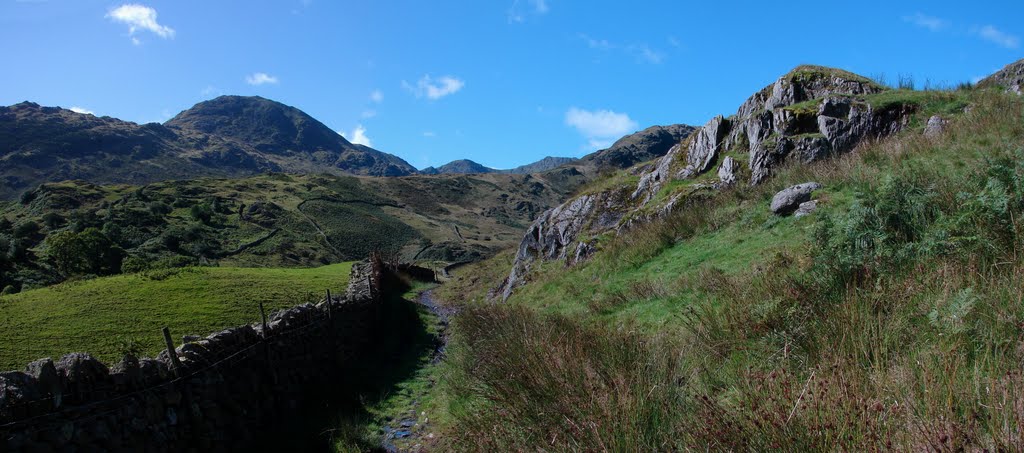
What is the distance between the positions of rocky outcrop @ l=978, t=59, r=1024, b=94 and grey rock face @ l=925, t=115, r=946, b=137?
328cm

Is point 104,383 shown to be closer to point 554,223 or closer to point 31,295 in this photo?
point 31,295

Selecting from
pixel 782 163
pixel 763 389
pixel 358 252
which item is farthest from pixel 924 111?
pixel 358 252

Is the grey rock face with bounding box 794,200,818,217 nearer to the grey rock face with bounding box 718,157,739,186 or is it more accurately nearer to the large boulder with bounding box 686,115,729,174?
the grey rock face with bounding box 718,157,739,186

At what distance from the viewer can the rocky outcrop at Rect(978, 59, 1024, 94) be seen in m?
15.0

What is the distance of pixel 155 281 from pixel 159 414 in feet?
24.2

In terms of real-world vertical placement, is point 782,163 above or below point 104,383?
above

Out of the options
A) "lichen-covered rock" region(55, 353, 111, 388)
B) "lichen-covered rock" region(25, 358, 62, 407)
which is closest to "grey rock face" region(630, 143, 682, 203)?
"lichen-covered rock" region(55, 353, 111, 388)

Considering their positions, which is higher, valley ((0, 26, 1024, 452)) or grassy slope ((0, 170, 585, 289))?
grassy slope ((0, 170, 585, 289))

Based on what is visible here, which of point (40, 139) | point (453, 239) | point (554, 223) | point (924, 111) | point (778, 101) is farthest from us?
point (40, 139)

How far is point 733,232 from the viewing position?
10.9m

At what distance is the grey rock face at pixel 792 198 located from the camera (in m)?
10.4

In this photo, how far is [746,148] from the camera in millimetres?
17250

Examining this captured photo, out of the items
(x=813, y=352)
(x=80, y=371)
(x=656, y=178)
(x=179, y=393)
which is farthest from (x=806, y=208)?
(x=80, y=371)

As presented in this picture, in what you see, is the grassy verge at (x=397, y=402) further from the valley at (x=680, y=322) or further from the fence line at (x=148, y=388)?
the fence line at (x=148, y=388)
